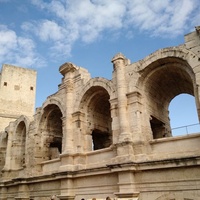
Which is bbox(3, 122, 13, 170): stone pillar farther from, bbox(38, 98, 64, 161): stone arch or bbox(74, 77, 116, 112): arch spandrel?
bbox(74, 77, 116, 112): arch spandrel

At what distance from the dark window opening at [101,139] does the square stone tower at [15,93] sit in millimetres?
10976

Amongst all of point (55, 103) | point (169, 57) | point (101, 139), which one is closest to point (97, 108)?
point (101, 139)

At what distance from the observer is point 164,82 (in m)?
11.3

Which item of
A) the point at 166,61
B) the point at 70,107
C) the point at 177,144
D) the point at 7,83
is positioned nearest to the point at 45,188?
the point at 70,107

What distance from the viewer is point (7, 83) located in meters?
23.7

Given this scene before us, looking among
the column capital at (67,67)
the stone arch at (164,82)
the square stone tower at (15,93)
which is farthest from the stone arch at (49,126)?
the square stone tower at (15,93)

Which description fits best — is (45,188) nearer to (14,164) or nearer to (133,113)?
(14,164)

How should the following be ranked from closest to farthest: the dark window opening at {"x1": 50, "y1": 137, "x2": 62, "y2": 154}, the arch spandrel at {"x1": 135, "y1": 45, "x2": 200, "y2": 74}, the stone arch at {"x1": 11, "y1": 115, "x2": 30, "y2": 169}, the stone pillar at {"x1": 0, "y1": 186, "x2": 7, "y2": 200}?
1. the arch spandrel at {"x1": 135, "y1": 45, "x2": 200, "y2": 74}
2. the dark window opening at {"x1": 50, "y1": 137, "x2": 62, "y2": 154}
3. the stone pillar at {"x1": 0, "y1": 186, "x2": 7, "y2": 200}
4. the stone arch at {"x1": 11, "y1": 115, "x2": 30, "y2": 169}

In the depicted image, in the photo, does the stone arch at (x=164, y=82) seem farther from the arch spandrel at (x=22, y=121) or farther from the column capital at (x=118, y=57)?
the arch spandrel at (x=22, y=121)

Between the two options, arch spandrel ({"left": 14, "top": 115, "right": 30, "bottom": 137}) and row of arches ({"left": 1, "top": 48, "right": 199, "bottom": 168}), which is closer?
row of arches ({"left": 1, "top": 48, "right": 199, "bottom": 168})

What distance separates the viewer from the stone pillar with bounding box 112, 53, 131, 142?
981cm

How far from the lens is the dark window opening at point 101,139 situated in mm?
14133

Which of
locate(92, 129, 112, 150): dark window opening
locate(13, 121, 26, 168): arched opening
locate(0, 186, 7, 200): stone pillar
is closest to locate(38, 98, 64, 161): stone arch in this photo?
locate(92, 129, 112, 150): dark window opening

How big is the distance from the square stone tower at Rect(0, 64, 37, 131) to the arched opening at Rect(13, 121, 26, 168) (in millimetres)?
5386
